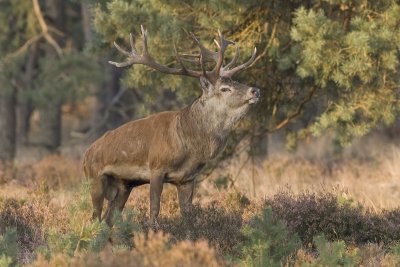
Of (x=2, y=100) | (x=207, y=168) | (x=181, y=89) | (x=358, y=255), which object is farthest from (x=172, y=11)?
(x=2, y=100)

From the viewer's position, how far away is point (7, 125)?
78.1 feet

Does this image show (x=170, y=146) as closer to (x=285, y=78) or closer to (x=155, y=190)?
(x=155, y=190)

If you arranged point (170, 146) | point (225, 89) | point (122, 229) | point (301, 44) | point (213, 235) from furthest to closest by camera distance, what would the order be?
1. point (301, 44)
2. point (225, 89)
3. point (170, 146)
4. point (213, 235)
5. point (122, 229)

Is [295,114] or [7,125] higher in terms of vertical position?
[295,114]

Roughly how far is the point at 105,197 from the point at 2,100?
1459 centimetres

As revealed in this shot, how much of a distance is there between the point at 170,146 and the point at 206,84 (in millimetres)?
885

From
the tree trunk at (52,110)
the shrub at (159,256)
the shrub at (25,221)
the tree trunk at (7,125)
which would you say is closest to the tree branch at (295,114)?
the shrub at (25,221)

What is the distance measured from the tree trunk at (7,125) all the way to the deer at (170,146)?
43.2 feet

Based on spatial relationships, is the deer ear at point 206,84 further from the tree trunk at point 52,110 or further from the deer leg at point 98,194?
the tree trunk at point 52,110

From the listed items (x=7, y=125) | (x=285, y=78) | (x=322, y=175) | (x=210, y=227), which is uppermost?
(x=285, y=78)

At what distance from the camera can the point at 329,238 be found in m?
9.26

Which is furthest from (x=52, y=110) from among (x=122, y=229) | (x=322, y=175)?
(x=122, y=229)

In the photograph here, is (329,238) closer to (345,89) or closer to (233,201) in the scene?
(233,201)

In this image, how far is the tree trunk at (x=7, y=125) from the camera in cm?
2344
